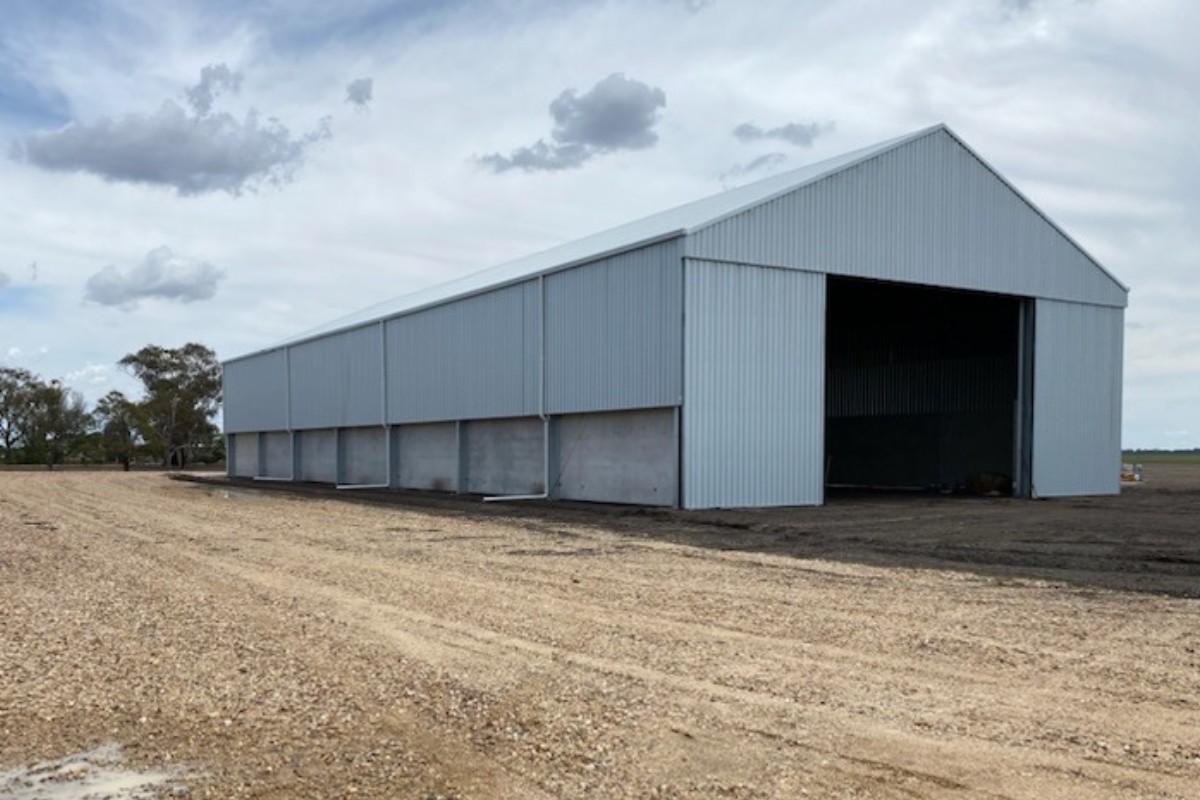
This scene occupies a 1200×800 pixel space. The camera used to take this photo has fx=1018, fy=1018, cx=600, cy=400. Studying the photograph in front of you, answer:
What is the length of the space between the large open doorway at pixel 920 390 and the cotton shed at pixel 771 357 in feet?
0.31

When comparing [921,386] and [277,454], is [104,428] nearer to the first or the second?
[277,454]

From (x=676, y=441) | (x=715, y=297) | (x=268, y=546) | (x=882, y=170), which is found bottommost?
(x=268, y=546)

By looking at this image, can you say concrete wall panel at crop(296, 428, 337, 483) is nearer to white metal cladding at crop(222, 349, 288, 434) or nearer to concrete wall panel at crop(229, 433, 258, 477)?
white metal cladding at crop(222, 349, 288, 434)

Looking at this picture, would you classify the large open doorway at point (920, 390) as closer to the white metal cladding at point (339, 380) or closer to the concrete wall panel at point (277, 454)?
the white metal cladding at point (339, 380)

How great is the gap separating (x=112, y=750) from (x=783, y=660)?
188 inches

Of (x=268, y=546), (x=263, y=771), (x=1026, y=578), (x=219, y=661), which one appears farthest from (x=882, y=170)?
(x=263, y=771)

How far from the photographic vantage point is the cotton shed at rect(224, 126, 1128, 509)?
23891 millimetres

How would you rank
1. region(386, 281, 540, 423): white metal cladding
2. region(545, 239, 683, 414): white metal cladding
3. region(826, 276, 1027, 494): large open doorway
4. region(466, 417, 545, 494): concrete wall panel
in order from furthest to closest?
region(826, 276, 1027, 494): large open doorway < region(466, 417, 545, 494): concrete wall panel < region(386, 281, 540, 423): white metal cladding < region(545, 239, 683, 414): white metal cladding

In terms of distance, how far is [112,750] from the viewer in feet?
18.9

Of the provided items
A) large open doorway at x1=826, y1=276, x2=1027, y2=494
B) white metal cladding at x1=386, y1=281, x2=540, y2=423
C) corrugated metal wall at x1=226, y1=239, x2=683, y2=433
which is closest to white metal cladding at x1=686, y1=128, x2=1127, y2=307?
corrugated metal wall at x1=226, y1=239, x2=683, y2=433

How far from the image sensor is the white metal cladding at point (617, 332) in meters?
23.6

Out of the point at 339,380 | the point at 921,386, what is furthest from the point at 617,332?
the point at 339,380

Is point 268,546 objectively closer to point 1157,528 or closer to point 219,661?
point 219,661

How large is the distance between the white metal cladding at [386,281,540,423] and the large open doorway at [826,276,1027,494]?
1062cm
